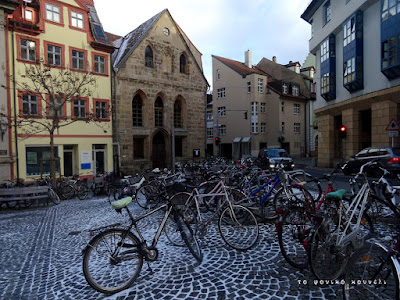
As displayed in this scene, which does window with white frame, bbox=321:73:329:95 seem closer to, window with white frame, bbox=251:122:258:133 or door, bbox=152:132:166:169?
door, bbox=152:132:166:169

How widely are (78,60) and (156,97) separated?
22.3 feet

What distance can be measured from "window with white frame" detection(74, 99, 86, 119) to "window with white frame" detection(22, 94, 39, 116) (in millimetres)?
2242

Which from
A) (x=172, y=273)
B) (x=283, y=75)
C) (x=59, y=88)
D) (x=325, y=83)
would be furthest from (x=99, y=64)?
(x=283, y=75)

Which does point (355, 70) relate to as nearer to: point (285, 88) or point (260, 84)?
point (260, 84)

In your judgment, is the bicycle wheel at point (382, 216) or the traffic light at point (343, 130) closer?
the bicycle wheel at point (382, 216)

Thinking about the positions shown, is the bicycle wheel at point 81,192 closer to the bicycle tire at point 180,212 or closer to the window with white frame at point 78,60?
the bicycle tire at point 180,212

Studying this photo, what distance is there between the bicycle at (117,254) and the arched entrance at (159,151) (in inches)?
745

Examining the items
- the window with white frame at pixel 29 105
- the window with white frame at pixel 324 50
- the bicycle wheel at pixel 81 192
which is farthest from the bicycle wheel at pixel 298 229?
the window with white frame at pixel 324 50

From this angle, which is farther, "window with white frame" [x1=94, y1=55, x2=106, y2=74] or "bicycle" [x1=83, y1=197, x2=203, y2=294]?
"window with white frame" [x1=94, y1=55, x2=106, y2=74]

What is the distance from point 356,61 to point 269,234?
16.5 metres

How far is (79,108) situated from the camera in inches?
693

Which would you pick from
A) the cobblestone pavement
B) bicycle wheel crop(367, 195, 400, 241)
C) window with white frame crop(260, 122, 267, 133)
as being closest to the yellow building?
the cobblestone pavement

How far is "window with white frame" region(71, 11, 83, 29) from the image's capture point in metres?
17.4

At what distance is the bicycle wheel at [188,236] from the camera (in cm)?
405
